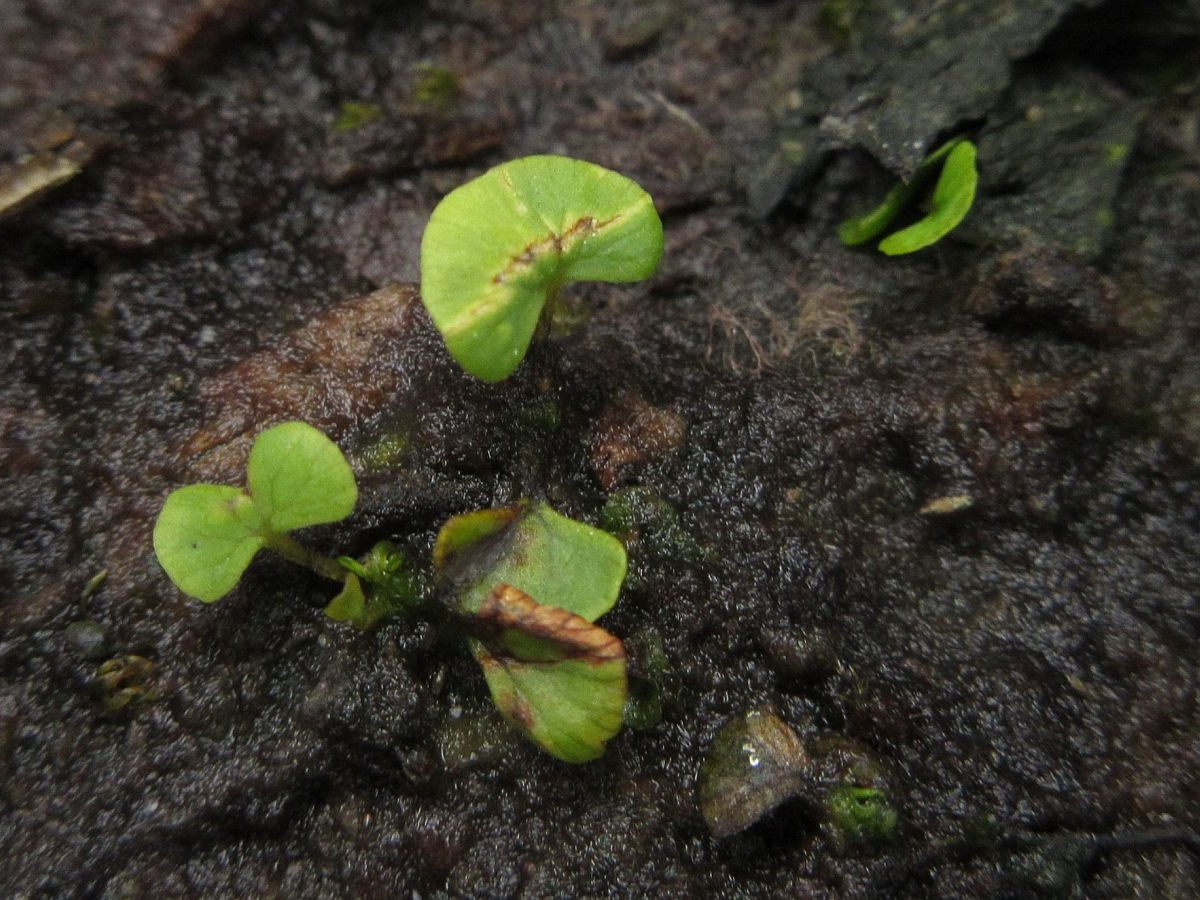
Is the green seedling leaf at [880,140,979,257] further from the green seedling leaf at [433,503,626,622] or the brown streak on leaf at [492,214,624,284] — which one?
the green seedling leaf at [433,503,626,622]

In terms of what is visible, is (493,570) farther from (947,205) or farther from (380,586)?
(947,205)

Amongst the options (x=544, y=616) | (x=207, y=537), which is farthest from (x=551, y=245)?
(x=207, y=537)

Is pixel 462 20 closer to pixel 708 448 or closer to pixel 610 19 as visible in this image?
pixel 610 19

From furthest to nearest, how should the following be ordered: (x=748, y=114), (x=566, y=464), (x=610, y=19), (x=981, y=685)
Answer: (x=610, y=19), (x=748, y=114), (x=566, y=464), (x=981, y=685)

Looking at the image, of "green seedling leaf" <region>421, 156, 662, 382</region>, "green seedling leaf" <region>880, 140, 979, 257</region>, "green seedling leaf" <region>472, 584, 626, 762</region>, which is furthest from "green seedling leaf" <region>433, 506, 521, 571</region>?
"green seedling leaf" <region>880, 140, 979, 257</region>

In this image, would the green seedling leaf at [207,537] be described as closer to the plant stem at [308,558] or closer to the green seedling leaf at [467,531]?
the plant stem at [308,558]

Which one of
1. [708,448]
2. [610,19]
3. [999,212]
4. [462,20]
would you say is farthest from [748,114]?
[708,448]
